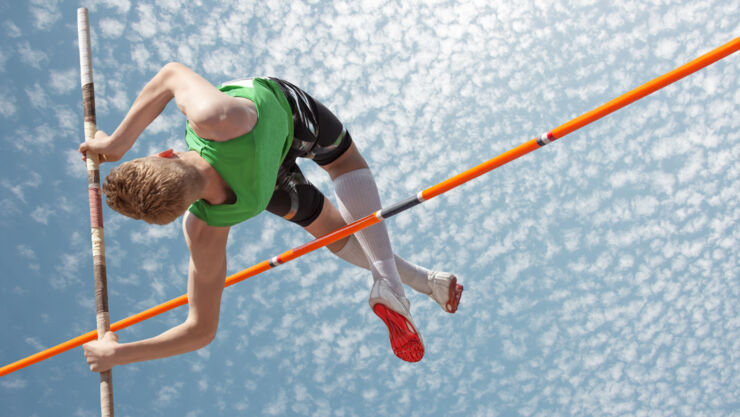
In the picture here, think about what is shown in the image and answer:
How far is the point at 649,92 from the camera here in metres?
3.11

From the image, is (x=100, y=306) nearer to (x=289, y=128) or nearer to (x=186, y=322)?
(x=186, y=322)

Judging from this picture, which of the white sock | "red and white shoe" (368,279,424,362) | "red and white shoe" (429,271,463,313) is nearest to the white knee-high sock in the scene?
"red and white shoe" (368,279,424,362)

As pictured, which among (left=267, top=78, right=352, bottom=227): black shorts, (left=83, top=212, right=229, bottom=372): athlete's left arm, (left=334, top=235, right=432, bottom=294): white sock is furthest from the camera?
(left=334, top=235, right=432, bottom=294): white sock

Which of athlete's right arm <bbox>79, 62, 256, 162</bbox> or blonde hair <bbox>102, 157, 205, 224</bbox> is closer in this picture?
blonde hair <bbox>102, 157, 205, 224</bbox>

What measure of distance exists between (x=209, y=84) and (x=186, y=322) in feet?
3.47

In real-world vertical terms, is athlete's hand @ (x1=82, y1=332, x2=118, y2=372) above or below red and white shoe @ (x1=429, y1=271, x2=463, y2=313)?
above

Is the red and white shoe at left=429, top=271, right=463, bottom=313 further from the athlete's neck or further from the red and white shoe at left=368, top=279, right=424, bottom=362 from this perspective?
the athlete's neck

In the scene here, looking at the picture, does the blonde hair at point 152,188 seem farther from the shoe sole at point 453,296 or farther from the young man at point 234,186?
the shoe sole at point 453,296

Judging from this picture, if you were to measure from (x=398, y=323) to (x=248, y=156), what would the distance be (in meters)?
1.28

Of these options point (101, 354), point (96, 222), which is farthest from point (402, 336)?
point (96, 222)

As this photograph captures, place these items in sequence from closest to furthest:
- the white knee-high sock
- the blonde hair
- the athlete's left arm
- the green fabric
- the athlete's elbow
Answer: the blonde hair → the green fabric → the athlete's left arm → the athlete's elbow → the white knee-high sock

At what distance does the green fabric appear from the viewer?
2693mm

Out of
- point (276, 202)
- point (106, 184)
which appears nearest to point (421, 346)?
point (276, 202)

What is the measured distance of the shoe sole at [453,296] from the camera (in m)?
4.04
